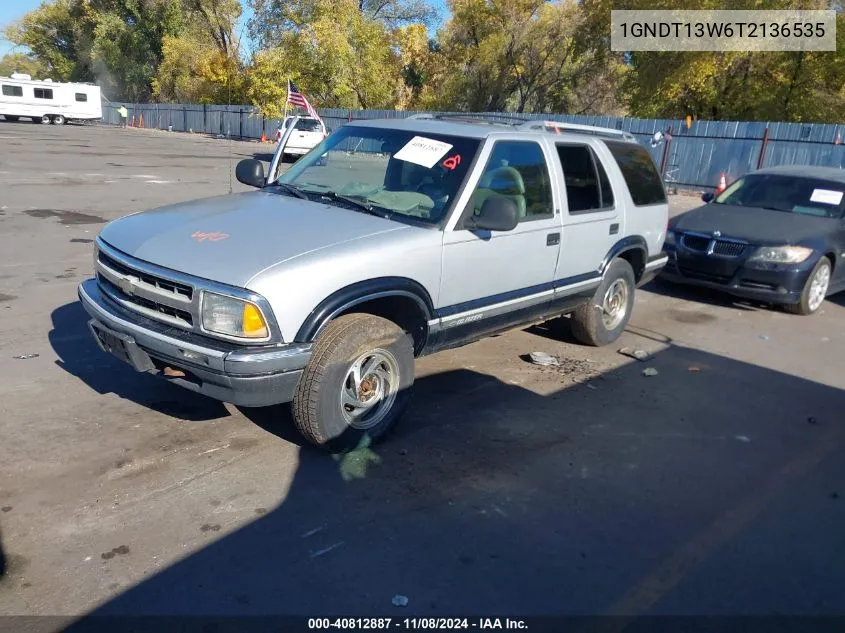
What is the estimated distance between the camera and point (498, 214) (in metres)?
4.29

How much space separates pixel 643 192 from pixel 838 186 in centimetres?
382

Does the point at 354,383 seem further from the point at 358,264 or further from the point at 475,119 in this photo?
the point at 475,119

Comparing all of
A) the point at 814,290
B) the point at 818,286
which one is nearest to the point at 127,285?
the point at 814,290

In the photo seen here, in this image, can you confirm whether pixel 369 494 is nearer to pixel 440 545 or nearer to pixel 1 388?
pixel 440 545

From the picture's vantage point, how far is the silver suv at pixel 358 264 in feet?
11.7

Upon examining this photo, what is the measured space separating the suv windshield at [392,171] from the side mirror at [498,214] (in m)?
0.25

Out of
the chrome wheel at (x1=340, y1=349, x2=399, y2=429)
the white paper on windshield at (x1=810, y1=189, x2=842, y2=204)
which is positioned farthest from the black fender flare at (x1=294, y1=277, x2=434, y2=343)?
the white paper on windshield at (x1=810, y1=189, x2=842, y2=204)

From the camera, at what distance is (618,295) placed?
6449 millimetres

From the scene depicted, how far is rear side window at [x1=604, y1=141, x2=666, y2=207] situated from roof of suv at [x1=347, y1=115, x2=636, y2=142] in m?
0.24

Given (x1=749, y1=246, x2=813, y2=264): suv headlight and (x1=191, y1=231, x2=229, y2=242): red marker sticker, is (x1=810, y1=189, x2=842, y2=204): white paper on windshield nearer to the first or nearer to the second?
(x1=749, y1=246, x2=813, y2=264): suv headlight

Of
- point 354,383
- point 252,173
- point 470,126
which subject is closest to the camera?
Answer: point 354,383

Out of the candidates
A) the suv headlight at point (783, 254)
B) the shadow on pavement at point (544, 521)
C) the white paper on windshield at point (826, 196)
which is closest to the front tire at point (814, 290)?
the suv headlight at point (783, 254)

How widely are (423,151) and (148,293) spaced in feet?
6.68

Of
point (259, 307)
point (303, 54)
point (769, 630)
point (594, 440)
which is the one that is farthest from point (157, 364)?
point (303, 54)
